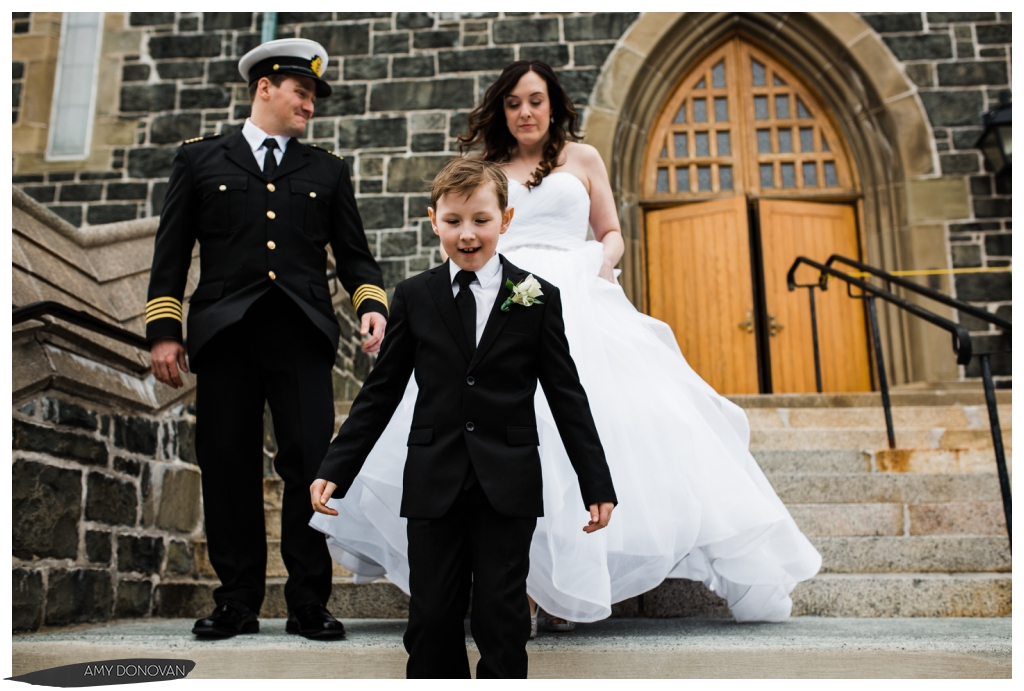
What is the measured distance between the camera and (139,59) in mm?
7406

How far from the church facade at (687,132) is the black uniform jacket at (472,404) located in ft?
16.3

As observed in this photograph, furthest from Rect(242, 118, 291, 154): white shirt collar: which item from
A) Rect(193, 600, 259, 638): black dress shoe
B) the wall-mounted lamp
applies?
the wall-mounted lamp

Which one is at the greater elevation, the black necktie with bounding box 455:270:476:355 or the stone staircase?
the black necktie with bounding box 455:270:476:355

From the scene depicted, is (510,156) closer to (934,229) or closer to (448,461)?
(448,461)

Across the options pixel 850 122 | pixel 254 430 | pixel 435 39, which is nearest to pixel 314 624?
pixel 254 430

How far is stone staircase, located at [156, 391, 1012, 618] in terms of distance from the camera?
3020 mm

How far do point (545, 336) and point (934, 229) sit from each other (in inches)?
234

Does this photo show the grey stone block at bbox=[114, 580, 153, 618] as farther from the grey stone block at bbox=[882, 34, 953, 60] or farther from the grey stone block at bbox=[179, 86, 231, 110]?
the grey stone block at bbox=[882, 34, 953, 60]

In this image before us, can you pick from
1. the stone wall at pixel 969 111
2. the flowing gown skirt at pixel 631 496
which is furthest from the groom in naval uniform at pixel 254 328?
the stone wall at pixel 969 111

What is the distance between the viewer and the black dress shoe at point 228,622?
2.41 metres

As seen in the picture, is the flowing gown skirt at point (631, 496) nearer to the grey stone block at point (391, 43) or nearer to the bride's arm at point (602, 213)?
the bride's arm at point (602, 213)

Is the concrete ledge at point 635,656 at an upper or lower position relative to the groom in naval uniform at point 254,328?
lower

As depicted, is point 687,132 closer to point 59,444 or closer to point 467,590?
point 59,444

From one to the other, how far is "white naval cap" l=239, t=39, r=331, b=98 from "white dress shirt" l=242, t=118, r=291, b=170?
0.53 feet
